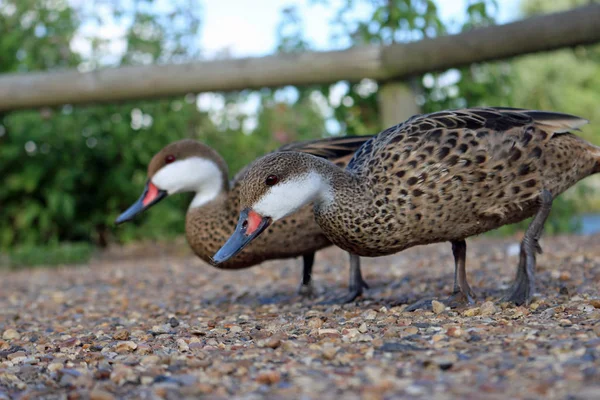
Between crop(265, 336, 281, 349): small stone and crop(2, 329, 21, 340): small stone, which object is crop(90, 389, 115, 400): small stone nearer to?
crop(265, 336, 281, 349): small stone

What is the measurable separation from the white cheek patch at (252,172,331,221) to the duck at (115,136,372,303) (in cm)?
59

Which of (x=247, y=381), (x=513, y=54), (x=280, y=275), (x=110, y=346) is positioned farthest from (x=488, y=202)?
(x=513, y=54)

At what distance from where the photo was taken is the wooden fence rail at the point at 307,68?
18.7 feet

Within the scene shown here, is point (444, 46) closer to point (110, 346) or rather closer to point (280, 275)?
point (280, 275)

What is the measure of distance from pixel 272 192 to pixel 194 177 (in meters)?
1.24

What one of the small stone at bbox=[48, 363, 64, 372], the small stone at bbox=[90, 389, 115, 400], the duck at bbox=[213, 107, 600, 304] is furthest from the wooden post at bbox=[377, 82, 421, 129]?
the small stone at bbox=[90, 389, 115, 400]

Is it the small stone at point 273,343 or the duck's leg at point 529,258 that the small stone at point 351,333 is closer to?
the small stone at point 273,343

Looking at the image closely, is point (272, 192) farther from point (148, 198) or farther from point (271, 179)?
point (148, 198)

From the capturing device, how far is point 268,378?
7.27 feet

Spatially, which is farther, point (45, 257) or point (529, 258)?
point (45, 257)

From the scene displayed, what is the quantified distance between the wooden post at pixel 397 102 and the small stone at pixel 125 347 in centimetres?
392

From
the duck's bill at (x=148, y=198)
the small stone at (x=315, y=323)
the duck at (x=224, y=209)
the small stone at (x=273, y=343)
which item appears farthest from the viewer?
the duck's bill at (x=148, y=198)

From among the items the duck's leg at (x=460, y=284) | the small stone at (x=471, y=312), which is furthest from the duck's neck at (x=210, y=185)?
the small stone at (x=471, y=312)

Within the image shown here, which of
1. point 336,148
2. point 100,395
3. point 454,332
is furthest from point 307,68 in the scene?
point 100,395
